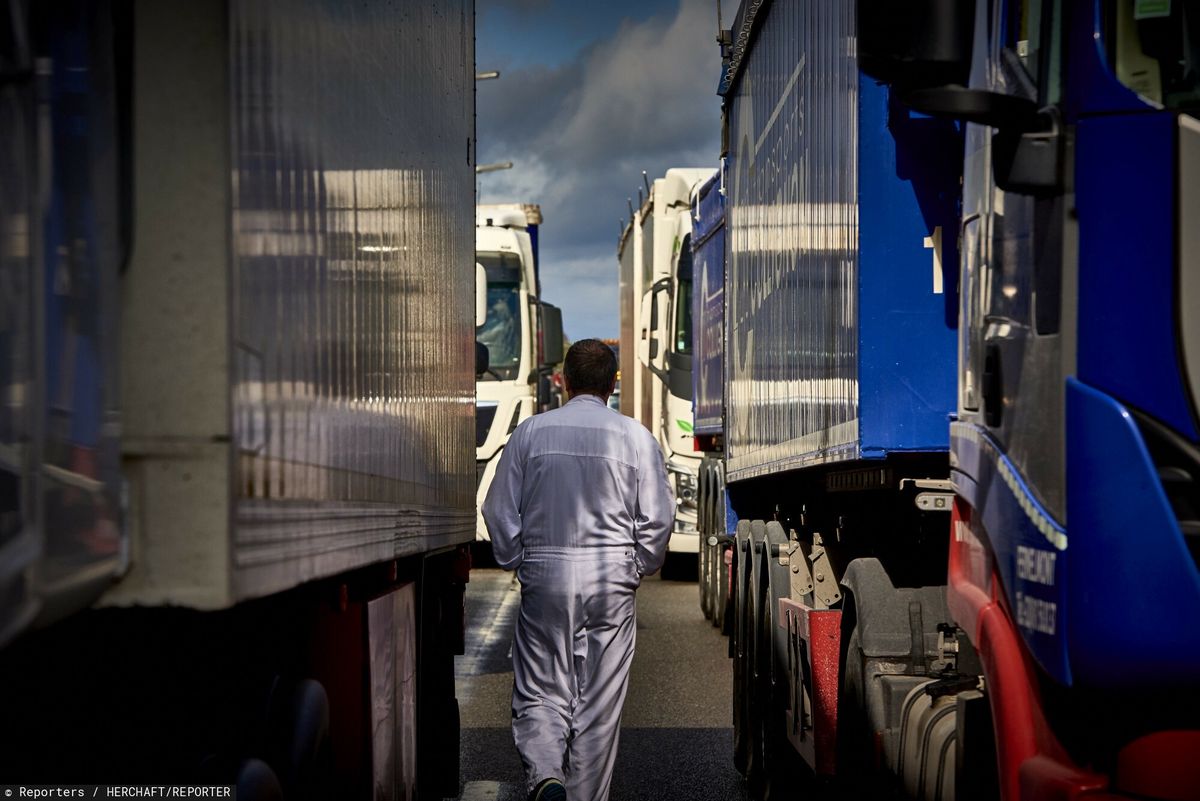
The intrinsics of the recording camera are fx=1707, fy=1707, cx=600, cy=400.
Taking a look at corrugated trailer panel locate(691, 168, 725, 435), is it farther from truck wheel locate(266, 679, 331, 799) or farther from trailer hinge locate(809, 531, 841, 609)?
truck wheel locate(266, 679, 331, 799)

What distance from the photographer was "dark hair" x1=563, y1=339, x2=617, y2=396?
274 inches

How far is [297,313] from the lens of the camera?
10.9 ft

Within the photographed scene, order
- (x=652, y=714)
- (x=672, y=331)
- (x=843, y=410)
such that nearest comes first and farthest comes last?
(x=843, y=410)
(x=652, y=714)
(x=672, y=331)

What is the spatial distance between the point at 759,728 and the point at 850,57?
3.52 meters

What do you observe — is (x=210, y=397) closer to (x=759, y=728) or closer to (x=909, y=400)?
(x=909, y=400)

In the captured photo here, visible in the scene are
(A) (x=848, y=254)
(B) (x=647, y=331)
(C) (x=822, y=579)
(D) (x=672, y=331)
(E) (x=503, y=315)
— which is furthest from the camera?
(E) (x=503, y=315)

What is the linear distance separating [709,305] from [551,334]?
541 cm

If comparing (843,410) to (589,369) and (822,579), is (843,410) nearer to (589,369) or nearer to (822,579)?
(589,369)

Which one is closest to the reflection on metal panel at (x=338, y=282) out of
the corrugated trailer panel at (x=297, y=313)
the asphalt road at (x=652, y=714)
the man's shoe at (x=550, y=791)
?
the corrugated trailer panel at (x=297, y=313)

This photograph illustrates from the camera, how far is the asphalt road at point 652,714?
860cm

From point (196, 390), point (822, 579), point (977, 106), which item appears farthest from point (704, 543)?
point (196, 390)

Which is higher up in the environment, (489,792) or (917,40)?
(917,40)

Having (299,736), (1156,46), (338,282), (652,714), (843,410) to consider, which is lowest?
(652,714)

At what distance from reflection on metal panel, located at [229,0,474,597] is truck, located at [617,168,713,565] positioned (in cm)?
1209
